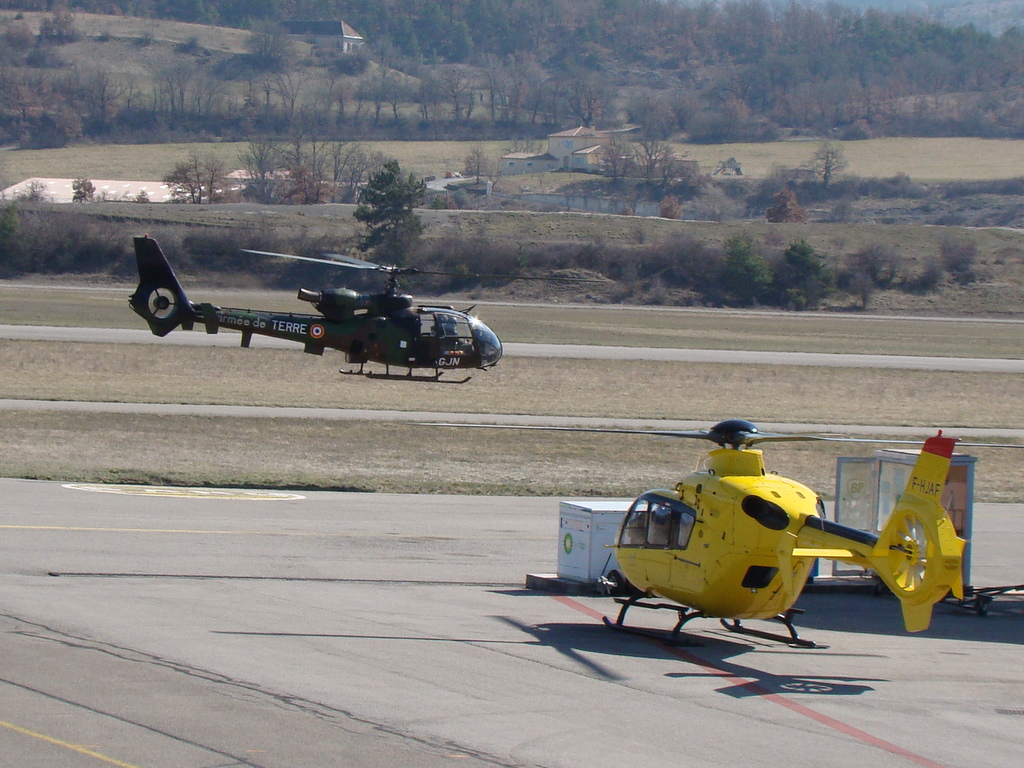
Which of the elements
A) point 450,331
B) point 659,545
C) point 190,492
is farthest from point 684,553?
point 450,331

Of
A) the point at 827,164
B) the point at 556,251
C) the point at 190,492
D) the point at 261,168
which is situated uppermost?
the point at 827,164

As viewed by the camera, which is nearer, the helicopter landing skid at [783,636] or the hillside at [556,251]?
the helicopter landing skid at [783,636]

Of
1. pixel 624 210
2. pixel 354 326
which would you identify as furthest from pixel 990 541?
pixel 624 210

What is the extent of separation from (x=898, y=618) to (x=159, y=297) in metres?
18.5

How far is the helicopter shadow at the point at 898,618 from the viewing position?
51.9 ft

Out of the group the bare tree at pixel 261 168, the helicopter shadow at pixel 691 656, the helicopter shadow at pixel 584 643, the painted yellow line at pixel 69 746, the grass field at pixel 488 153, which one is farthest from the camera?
the grass field at pixel 488 153

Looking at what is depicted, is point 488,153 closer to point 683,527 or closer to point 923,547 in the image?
point 683,527

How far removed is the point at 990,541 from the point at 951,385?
29808mm

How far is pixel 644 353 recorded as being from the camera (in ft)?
188

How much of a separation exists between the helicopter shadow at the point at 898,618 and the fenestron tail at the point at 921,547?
3.57 meters

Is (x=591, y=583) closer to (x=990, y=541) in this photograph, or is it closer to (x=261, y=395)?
(x=990, y=541)

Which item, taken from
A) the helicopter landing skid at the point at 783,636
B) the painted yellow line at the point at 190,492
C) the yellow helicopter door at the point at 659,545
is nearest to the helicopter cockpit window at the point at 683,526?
the yellow helicopter door at the point at 659,545

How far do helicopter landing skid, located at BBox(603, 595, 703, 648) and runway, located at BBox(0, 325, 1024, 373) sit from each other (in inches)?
1515

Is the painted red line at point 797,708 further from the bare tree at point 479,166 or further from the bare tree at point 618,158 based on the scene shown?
the bare tree at point 618,158
